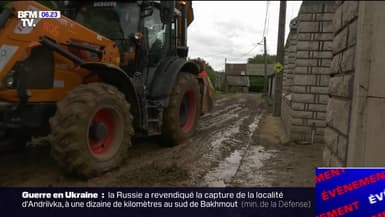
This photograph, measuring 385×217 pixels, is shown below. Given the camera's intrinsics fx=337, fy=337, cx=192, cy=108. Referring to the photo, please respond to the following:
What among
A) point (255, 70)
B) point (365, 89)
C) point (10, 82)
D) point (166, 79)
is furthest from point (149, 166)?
point (255, 70)

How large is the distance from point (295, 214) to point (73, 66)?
315cm

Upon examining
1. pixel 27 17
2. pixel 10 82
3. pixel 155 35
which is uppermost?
pixel 155 35

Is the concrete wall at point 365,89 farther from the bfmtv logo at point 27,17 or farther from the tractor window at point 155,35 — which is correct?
the tractor window at point 155,35

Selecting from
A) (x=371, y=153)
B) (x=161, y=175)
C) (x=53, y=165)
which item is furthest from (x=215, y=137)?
(x=371, y=153)

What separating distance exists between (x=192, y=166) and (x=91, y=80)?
1865 mm

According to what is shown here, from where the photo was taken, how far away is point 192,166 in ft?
16.1

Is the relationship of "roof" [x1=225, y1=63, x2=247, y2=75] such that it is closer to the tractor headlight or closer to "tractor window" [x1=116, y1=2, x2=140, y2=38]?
"tractor window" [x1=116, y1=2, x2=140, y2=38]

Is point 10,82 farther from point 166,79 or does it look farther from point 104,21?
point 166,79

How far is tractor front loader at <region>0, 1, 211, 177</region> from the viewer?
3.67 metres

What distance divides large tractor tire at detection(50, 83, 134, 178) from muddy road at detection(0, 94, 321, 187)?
205 millimetres

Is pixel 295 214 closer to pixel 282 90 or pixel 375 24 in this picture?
pixel 375 24

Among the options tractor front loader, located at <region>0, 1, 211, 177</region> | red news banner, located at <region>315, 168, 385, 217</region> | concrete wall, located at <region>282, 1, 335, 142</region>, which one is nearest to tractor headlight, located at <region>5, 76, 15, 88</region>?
tractor front loader, located at <region>0, 1, 211, 177</region>

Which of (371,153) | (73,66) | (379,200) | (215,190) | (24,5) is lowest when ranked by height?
(215,190)

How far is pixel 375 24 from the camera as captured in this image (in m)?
2.18
